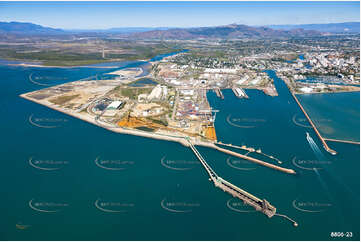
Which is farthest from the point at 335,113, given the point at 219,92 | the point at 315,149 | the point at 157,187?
the point at 157,187

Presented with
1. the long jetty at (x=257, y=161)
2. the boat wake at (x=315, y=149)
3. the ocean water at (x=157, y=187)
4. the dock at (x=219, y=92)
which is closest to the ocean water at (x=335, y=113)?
the boat wake at (x=315, y=149)

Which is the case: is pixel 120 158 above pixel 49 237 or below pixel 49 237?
above

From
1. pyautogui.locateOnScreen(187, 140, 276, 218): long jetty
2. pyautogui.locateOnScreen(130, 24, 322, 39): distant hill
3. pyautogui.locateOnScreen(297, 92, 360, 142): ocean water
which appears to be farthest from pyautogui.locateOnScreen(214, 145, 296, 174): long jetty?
pyautogui.locateOnScreen(130, 24, 322, 39): distant hill

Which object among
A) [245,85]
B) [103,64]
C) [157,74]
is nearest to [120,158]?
[245,85]

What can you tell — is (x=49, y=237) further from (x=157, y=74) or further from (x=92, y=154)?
(x=157, y=74)

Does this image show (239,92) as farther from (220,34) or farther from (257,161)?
(220,34)

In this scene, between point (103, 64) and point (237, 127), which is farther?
point (103, 64)

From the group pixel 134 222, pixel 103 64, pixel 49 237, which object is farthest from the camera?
pixel 103 64

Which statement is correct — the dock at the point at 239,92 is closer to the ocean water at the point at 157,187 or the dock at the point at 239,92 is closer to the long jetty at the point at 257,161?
the ocean water at the point at 157,187

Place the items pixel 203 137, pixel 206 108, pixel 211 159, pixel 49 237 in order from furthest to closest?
1. pixel 206 108
2. pixel 203 137
3. pixel 211 159
4. pixel 49 237
